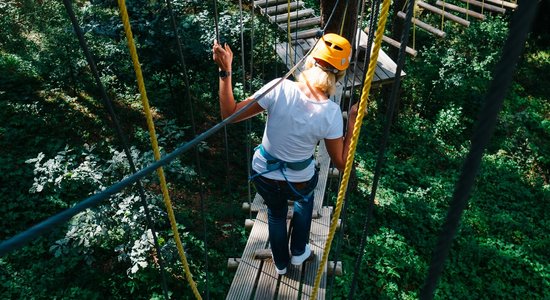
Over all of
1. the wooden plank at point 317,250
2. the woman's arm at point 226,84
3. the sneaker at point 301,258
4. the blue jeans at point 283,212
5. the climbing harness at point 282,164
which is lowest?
the wooden plank at point 317,250

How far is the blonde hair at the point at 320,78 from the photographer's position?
1448mm

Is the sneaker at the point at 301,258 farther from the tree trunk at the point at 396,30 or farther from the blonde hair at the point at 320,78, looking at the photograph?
the tree trunk at the point at 396,30

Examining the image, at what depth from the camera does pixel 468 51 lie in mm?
6625

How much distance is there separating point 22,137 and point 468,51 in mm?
6244

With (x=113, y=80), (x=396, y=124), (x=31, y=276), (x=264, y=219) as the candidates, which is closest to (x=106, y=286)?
(x=31, y=276)

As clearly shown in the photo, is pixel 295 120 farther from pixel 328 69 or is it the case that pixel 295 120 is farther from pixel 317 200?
pixel 317 200

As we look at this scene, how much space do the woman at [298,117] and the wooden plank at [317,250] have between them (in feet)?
1.29

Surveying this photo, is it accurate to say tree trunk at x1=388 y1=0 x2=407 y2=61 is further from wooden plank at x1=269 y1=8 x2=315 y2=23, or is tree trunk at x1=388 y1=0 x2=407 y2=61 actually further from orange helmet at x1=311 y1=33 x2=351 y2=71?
orange helmet at x1=311 y1=33 x2=351 y2=71

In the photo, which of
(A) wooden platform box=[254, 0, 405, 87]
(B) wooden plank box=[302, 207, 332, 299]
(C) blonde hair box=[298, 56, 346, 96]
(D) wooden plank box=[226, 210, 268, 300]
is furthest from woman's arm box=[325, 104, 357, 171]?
(A) wooden platform box=[254, 0, 405, 87]

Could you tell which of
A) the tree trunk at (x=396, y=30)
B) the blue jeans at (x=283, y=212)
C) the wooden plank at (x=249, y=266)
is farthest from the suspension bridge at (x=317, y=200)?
the tree trunk at (x=396, y=30)

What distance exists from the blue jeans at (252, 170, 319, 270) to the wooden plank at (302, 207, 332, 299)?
0.36 ft

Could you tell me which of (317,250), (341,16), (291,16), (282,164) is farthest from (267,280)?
(291,16)

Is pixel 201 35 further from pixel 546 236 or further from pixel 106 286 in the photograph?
pixel 546 236

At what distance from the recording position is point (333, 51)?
56.7 inches
